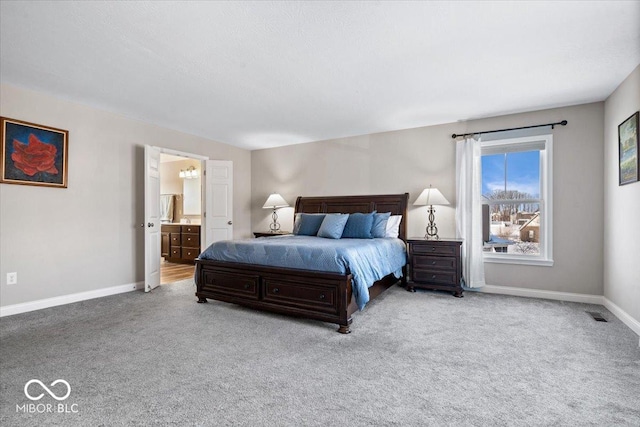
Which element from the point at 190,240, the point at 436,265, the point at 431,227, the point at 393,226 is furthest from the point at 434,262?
the point at 190,240

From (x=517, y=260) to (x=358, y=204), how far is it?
2.40 m

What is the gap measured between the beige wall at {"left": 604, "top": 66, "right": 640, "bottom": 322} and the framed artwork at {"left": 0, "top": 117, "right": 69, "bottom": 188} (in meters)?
6.08

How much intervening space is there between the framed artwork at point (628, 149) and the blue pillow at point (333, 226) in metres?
3.06

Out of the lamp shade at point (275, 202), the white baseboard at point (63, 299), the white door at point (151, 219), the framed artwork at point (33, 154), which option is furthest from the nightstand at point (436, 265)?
the framed artwork at point (33, 154)

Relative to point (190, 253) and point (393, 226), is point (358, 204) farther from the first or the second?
point (190, 253)

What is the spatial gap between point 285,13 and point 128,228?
379cm

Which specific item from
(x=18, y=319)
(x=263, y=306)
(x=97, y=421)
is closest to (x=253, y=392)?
(x=97, y=421)

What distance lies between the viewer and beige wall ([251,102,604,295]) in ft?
12.4

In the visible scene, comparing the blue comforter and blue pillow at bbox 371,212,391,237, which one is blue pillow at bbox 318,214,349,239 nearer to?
blue pillow at bbox 371,212,391,237

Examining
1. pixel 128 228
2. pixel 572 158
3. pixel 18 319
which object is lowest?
pixel 18 319

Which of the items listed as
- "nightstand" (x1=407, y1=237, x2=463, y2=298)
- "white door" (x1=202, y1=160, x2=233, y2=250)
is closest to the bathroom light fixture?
"white door" (x1=202, y1=160, x2=233, y2=250)

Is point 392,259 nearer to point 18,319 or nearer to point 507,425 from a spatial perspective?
point 507,425

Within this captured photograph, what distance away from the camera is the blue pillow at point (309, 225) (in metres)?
4.79

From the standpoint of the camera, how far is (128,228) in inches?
176
